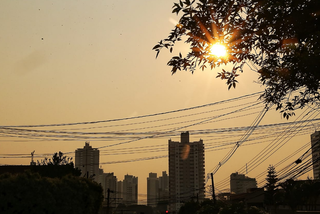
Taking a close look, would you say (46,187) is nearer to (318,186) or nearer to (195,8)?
(195,8)

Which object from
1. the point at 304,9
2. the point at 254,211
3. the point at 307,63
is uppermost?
the point at 304,9

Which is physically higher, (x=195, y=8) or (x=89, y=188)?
(x=195, y=8)

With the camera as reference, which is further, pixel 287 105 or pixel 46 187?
pixel 46 187

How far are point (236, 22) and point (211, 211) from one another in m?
59.8

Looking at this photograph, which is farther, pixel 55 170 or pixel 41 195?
pixel 55 170

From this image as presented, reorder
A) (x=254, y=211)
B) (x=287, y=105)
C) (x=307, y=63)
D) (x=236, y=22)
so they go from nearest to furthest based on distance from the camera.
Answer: (x=307, y=63), (x=236, y=22), (x=287, y=105), (x=254, y=211)

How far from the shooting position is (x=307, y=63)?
10.1 metres

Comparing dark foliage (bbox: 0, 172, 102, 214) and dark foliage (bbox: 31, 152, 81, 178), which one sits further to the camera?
dark foliage (bbox: 31, 152, 81, 178)

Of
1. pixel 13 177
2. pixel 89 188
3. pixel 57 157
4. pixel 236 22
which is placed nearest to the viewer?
pixel 236 22

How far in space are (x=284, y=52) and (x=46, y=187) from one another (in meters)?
22.9

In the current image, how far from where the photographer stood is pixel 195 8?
10195 millimetres

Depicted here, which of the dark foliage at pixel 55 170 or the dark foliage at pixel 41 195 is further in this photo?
the dark foliage at pixel 55 170

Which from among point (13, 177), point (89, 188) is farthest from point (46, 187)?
point (89, 188)

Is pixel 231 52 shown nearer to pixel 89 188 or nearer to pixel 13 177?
pixel 13 177
